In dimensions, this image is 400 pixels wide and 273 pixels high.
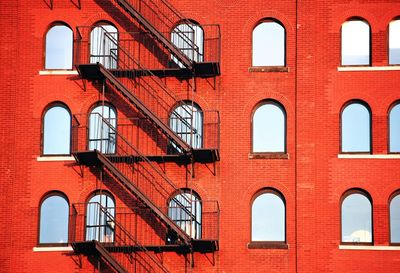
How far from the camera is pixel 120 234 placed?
43281mm

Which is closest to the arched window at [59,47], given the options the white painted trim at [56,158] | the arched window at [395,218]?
the white painted trim at [56,158]

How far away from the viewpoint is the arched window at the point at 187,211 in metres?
43.1

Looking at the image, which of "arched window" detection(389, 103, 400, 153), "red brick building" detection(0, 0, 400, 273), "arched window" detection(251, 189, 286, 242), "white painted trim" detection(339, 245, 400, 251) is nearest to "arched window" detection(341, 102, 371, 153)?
"red brick building" detection(0, 0, 400, 273)

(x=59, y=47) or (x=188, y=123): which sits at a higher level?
(x=59, y=47)

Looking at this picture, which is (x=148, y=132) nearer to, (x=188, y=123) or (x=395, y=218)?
(x=188, y=123)

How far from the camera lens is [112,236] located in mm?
43375

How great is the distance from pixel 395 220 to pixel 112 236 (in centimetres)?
984

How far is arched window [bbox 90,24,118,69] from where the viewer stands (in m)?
44.7

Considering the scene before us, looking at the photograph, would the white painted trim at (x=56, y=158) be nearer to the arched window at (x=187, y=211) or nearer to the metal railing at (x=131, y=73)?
the metal railing at (x=131, y=73)

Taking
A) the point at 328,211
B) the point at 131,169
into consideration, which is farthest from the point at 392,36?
the point at 131,169

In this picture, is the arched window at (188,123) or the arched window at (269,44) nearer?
the arched window at (188,123)

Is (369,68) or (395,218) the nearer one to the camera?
(395,218)

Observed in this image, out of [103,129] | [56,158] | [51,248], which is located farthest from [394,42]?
[51,248]

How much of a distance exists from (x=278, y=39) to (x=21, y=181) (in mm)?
10488
